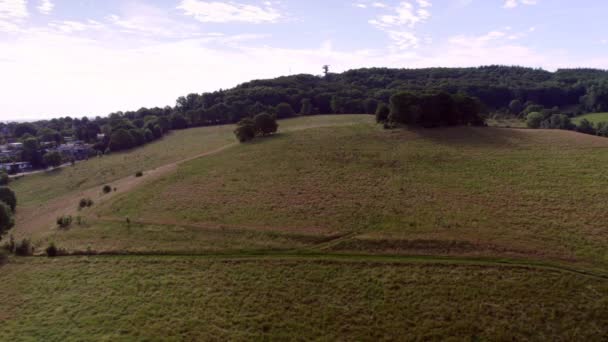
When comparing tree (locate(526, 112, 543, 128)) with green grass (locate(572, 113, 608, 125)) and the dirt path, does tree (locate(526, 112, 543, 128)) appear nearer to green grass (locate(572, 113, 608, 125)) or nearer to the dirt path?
green grass (locate(572, 113, 608, 125))

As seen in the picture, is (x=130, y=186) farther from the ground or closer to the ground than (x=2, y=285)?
farther from the ground

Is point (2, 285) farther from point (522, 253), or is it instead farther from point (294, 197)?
point (522, 253)

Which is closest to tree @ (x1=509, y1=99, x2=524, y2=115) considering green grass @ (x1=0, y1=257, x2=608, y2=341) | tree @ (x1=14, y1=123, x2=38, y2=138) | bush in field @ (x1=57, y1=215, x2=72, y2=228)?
green grass @ (x1=0, y1=257, x2=608, y2=341)

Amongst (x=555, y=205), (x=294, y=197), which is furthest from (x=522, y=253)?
(x=294, y=197)

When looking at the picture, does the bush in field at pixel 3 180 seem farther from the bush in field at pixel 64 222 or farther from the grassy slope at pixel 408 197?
the bush in field at pixel 64 222

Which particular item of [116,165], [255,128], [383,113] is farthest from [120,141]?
[383,113]
